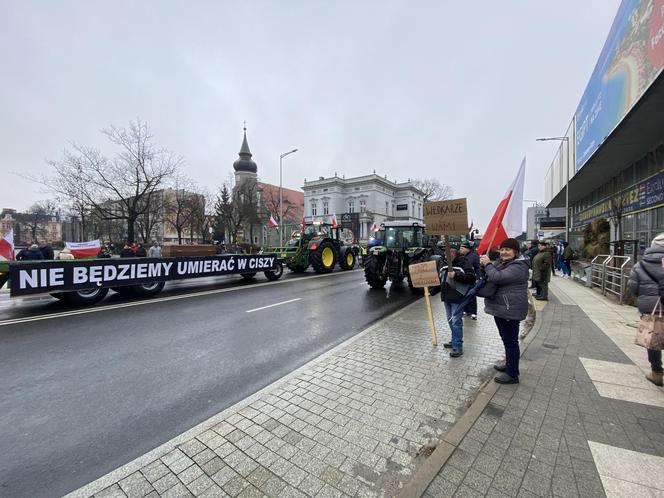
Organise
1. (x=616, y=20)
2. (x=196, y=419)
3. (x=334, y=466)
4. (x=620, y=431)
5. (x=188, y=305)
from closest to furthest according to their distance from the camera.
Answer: (x=334, y=466)
(x=620, y=431)
(x=196, y=419)
(x=188, y=305)
(x=616, y=20)

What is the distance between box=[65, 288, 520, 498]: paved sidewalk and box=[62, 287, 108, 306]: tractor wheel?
743 centimetres

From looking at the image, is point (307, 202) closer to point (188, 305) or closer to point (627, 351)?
point (188, 305)

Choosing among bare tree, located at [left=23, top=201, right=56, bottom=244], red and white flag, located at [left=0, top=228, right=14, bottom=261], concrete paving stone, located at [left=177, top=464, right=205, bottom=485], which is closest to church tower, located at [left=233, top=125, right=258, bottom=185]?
bare tree, located at [left=23, top=201, right=56, bottom=244]

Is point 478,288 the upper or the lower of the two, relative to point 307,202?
lower

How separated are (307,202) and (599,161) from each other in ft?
179

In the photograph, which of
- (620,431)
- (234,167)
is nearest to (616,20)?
(620,431)

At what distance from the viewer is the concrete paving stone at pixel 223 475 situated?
2.03 meters

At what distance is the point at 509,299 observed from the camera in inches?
133

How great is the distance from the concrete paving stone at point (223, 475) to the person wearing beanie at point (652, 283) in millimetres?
4531

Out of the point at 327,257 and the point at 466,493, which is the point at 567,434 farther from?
the point at 327,257

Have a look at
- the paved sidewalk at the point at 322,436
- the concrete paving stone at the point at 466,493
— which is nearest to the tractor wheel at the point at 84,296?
the paved sidewalk at the point at 322,436

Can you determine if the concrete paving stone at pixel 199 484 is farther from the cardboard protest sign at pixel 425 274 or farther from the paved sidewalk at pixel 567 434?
the cardboard protest sign at pixel 425 274

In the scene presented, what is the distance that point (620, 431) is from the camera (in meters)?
2.51

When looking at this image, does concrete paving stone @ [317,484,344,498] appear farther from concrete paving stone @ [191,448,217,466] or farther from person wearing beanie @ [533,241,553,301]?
person wearing beanie @ [533,241,553,301]
